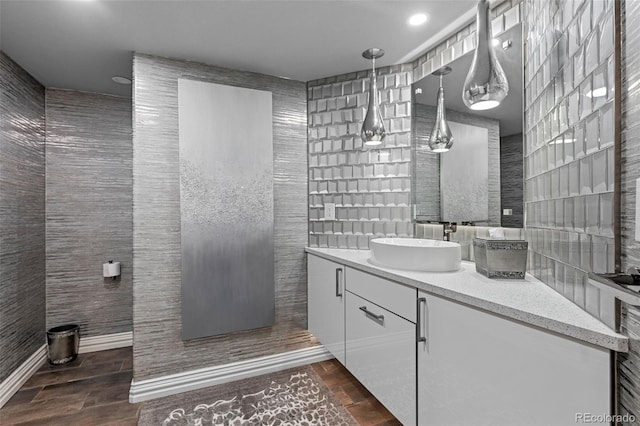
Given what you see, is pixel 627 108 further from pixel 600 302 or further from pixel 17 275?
pixel 17 275

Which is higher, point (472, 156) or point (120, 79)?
point (120, 79)

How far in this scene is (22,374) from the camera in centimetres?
229

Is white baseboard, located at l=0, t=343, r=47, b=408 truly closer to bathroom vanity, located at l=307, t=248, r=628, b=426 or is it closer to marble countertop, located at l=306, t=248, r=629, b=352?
bathroom vanity, located at l=307, t=248, r=628, b=426

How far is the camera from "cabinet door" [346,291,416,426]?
1470 mm

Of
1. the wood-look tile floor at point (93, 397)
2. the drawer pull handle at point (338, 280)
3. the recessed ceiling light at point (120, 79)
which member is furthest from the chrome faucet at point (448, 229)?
the recessed ceiling light at point (120, 79)

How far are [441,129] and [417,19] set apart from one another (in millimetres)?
649

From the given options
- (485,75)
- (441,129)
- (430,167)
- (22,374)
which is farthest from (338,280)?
(22,374)

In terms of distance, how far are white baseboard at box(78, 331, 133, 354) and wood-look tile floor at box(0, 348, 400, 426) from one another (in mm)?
158

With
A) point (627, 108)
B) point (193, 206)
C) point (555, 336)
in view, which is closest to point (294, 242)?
point (193, 206)

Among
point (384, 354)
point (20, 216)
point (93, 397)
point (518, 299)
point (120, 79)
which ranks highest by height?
point (120, 79)

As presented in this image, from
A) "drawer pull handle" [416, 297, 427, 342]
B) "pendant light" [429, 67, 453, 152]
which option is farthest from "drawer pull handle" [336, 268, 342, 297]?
"pendant light" [429, 67, 453, 152]

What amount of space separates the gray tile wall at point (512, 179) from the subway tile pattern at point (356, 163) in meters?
0.73

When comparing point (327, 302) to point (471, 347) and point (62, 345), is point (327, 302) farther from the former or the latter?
point (62, 345)

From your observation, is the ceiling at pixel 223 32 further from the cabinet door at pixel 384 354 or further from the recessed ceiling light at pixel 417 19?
the cabinet door at pixel 384 354
